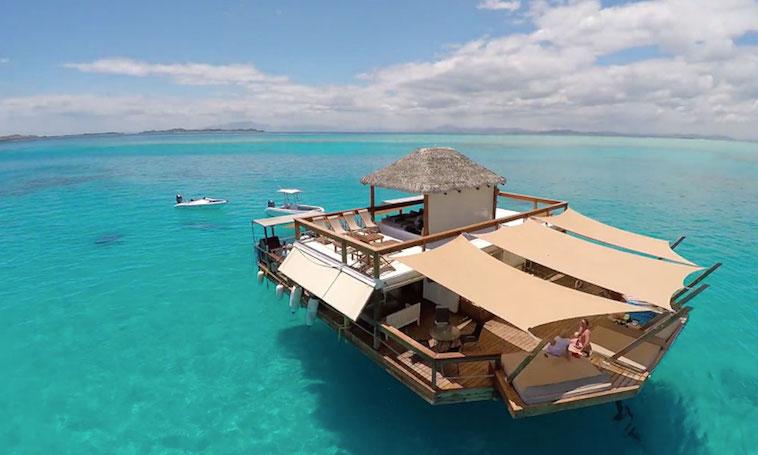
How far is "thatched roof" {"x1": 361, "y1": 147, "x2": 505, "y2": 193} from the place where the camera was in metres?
13.5

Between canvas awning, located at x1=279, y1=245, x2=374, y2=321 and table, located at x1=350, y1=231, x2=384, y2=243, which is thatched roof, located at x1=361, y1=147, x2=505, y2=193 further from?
canvas awning, located at x1=279, y1=245, x2=374, y2=321

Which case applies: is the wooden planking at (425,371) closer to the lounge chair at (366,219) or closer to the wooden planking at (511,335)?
the wooden planking at (511,335)

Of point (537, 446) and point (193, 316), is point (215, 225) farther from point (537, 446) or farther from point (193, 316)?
point (537, 446)

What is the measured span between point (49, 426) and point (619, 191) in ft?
224

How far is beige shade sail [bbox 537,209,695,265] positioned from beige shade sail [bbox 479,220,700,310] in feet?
4.49

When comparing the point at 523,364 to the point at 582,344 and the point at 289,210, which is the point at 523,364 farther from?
the point at 289,210

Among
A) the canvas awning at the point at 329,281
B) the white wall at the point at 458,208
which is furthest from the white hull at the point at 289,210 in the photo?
the canvas awning at the point at 329,281

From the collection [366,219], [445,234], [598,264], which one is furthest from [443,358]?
[366,219]

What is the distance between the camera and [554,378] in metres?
9.15

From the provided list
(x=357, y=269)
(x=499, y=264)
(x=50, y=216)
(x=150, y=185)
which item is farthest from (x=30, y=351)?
(x=150, y=185)

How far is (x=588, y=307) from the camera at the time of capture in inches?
338

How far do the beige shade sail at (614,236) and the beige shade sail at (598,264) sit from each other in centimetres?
137

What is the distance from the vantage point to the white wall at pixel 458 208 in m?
14.0

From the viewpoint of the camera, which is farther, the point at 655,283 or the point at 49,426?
the point at 49,426
